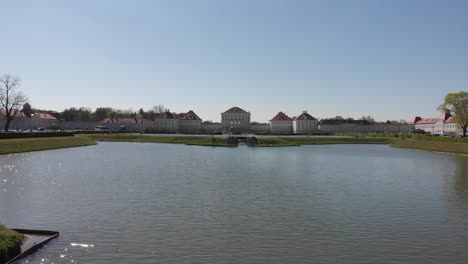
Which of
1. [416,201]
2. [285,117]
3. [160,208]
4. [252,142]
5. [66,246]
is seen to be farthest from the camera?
[285,117]

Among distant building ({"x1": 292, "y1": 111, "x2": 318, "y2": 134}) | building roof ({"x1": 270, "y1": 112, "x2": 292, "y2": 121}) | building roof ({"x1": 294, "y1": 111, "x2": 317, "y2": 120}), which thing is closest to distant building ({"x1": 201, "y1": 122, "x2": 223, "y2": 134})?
building roof ({"x1": 270, "y1": 112, "x2": 292, "y2": 121})

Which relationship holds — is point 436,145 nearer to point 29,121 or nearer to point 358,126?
point 358,126

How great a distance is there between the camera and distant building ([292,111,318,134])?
15500 centimetres

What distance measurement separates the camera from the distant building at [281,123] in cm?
15938

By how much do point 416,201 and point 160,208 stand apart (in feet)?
38.6

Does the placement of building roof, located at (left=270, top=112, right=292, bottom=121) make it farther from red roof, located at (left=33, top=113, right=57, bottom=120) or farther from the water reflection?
the water reflection

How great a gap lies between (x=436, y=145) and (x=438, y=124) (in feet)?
302

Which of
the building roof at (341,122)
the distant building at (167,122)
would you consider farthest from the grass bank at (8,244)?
the building roof at (341,122)

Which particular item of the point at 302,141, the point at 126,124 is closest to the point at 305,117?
the point at 126,124

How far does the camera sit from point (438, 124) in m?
144

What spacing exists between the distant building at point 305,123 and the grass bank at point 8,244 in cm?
14575

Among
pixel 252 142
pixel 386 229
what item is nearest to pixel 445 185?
pixel 386 229

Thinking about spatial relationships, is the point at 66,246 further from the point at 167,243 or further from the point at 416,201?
the point at 416,201

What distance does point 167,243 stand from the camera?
12023mm
